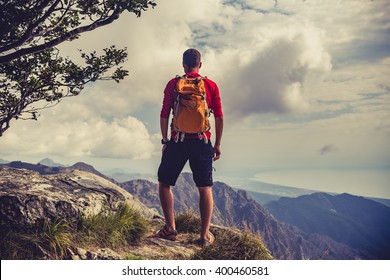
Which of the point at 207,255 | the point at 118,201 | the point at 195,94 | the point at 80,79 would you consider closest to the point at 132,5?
the point at 80,79

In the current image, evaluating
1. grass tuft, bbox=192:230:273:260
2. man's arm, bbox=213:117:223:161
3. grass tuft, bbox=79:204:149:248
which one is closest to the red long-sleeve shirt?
man's arm, bbox=213:117:223:161

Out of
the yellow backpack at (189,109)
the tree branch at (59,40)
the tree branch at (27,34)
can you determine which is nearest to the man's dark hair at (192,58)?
the yellow backpack at (189,109)

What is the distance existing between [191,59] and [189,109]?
1178mm

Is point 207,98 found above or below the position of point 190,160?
above

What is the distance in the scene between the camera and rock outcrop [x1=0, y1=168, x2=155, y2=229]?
665 cm

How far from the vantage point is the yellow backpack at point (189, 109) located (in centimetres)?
709

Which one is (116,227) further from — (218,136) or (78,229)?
(218,136)

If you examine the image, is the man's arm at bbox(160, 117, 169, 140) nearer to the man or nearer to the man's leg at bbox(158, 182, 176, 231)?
the man

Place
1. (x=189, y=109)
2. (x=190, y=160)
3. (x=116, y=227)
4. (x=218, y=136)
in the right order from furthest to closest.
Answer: (x=116, y=227) < (x=218, y=136) < (x=190, y=160) < (x=189, y=109)

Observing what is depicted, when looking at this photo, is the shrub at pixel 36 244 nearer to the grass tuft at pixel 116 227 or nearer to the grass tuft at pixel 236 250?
the grass tuft at pixel 116 227

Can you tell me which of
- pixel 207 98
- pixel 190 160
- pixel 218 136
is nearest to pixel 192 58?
pixel 207 98

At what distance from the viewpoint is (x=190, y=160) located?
24.3 feet

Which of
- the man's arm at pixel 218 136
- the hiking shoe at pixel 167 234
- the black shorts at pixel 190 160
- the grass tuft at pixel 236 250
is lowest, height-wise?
the grass tuft at pixel 236 250

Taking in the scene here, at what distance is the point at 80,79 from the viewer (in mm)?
14055
